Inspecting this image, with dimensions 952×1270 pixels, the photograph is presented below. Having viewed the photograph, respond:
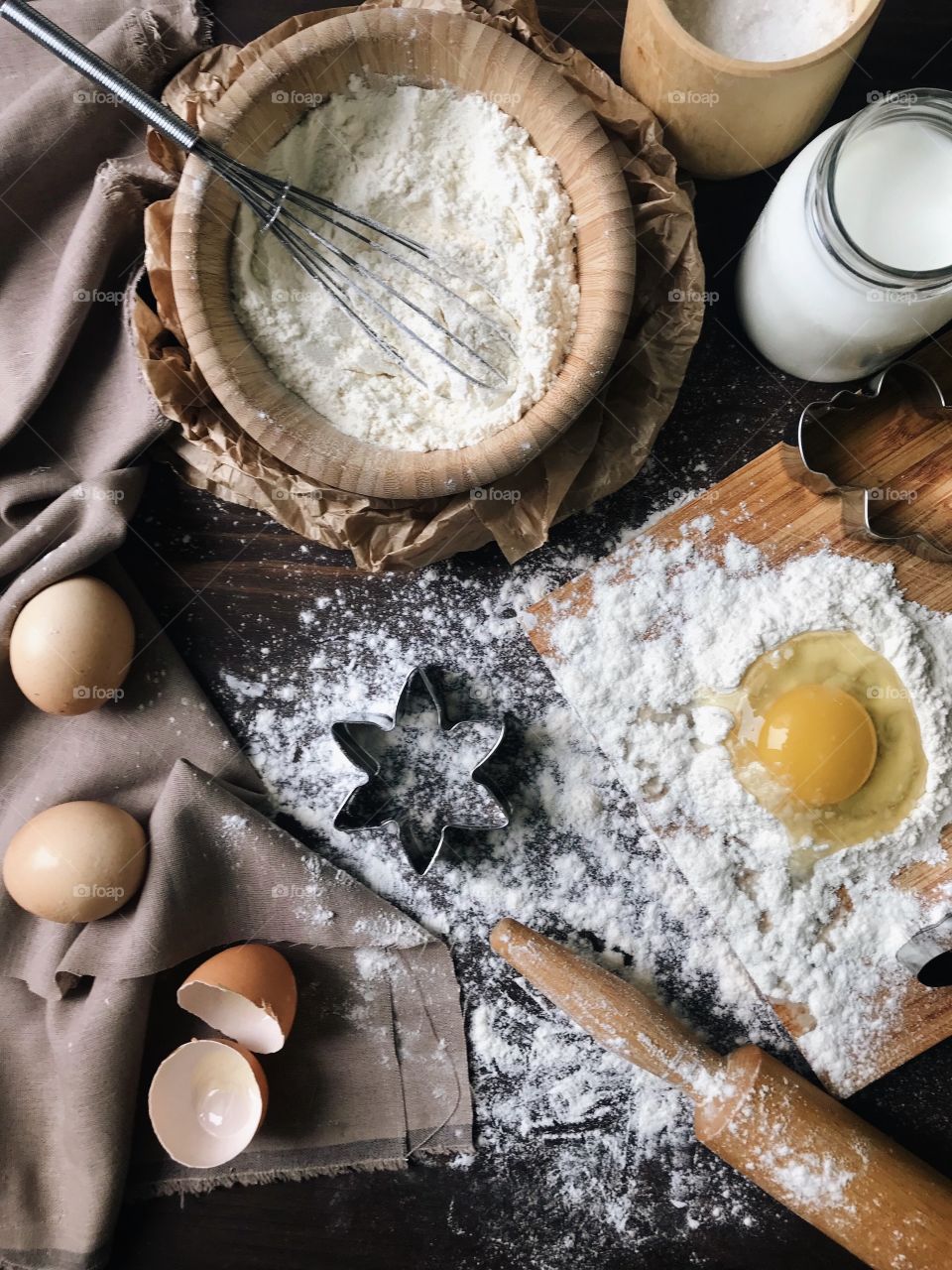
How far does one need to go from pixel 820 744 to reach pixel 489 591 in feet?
1.51

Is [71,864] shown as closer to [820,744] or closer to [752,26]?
[820,744]

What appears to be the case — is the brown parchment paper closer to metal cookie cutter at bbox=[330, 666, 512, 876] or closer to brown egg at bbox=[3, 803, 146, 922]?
metal cookie cutter at bbox=[330, 666, 512, 876]

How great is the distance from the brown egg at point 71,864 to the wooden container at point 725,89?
1.09m

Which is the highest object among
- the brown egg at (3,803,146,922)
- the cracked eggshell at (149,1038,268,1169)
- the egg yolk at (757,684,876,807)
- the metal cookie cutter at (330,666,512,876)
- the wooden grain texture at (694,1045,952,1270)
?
the brown egg at (3,803,146,922)

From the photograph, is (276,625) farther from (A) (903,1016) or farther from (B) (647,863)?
(A) (903,1016)

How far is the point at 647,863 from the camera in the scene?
125 cm

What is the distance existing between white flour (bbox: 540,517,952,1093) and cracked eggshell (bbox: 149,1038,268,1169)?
596mm

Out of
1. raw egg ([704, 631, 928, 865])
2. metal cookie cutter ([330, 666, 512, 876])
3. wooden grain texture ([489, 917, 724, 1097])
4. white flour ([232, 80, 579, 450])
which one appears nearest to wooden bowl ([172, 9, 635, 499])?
white flour ([232, 80, 579, 450])

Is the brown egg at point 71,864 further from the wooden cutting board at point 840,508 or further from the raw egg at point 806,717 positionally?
the raw egg at point 806,717

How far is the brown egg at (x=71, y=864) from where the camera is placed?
113 centimetres

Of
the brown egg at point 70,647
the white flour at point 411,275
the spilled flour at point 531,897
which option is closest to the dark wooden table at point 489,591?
the spilled flour at point 531,897

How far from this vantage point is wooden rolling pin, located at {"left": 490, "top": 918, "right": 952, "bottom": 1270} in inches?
43.1

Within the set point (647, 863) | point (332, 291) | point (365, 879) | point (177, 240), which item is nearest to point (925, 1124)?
point (647, 863)

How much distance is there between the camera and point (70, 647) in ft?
3.71
